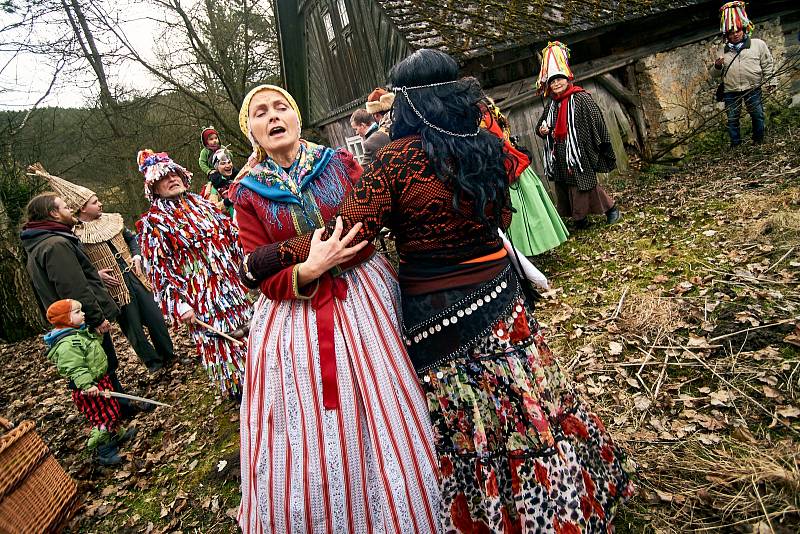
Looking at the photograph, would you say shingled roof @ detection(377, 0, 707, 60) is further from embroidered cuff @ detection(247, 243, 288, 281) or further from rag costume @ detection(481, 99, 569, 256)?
embroidered cuff @ detection(247, 243, 288, 281)

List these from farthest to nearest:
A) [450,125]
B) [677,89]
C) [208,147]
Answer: [677,89]
[208,147]
[450,125]

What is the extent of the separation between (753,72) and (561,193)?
3.97m

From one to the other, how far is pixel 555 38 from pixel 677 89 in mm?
3004

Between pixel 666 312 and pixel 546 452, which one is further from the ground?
pixel 546 452

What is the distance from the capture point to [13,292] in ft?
26.3

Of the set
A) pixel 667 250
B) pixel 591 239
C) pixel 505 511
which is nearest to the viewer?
pixel 505 511

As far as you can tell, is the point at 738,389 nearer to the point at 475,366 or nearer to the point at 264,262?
the point at 475,366

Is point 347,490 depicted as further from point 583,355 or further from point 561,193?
point 561,193

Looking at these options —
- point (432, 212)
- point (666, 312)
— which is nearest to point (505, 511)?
point (432, 212)

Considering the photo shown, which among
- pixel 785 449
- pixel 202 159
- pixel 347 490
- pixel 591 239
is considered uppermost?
pixel 202 159

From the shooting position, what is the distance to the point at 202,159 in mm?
7504

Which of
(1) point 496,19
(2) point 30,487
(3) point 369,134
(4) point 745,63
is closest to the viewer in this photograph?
(2) point 30,487

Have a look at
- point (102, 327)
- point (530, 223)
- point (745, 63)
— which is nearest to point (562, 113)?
point (530, 223)

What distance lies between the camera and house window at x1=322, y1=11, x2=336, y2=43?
9.46 m
